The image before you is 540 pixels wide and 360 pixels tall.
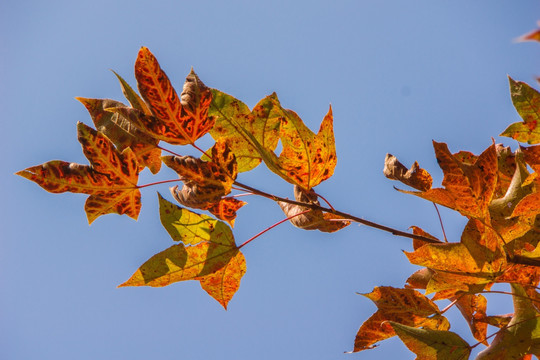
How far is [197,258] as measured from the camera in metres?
0.86

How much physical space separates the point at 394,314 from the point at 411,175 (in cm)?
29

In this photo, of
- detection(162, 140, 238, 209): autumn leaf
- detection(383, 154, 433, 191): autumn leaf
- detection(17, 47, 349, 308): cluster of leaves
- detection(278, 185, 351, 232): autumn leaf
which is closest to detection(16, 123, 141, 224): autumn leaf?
detection(17, 47, 349, 308): cluster of leaves

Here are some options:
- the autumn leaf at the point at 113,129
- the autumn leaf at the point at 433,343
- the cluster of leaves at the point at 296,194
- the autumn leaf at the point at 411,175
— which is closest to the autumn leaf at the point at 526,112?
the cluster of leaves at the point at 296,194

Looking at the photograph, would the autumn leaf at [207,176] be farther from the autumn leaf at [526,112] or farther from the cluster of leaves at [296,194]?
the autumn leaf at [526,112]

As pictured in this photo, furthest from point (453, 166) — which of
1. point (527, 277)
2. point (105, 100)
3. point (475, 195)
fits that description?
point (105, 100)

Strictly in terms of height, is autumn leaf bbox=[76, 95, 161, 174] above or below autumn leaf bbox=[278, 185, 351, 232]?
above

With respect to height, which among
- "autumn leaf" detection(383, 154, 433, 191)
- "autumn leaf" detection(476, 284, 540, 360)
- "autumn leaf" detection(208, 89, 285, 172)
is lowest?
"autumn leaf" detection(476, 284, 540, 360)

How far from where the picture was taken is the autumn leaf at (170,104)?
0.78 m

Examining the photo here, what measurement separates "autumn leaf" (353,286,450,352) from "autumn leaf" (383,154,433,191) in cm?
21

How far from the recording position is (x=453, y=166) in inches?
29.1

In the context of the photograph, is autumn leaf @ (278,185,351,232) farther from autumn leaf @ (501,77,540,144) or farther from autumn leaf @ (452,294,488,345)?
autumn leaf @ (501,77,540,144)

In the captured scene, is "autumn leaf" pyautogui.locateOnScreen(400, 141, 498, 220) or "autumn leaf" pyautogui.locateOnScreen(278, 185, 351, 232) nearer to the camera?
"autumn leaf" pyautogui.locateOnScreen(400, 141, 498, 220)

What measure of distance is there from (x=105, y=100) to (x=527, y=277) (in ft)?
2.90

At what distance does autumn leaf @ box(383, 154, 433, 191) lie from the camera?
0.87 m
